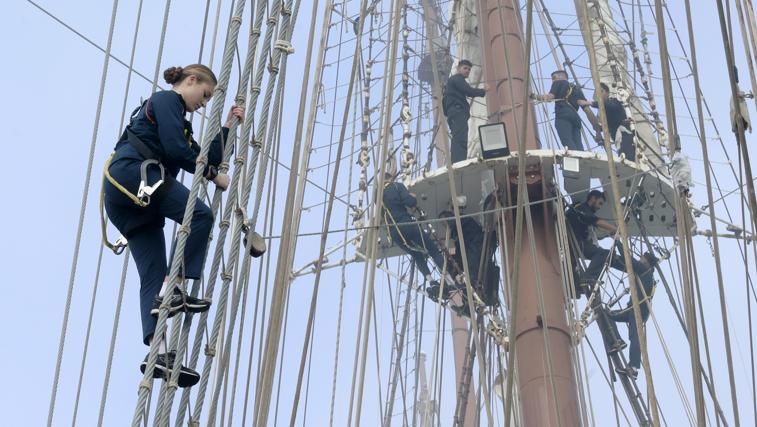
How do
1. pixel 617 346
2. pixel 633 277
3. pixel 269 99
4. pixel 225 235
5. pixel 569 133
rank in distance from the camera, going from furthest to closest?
pixel 617 346 → pixel 569 133 → pixel 633 277 → pixel 269 99 → pixel 225 235

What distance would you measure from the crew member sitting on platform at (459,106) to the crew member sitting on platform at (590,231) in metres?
0.97

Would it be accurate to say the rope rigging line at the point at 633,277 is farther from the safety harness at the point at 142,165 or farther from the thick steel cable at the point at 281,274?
the safety harness at the point at 142,165

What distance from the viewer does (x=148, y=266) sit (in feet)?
14.9

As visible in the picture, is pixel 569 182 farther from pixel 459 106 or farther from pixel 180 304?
pixel 180 304

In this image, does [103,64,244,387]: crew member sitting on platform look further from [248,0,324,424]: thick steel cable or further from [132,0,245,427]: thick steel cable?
[248,0,324,424]: thick steel cable

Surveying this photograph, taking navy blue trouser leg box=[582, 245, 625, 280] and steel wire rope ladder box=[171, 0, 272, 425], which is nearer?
steel wire rope ladder box=[171, 0, 272, 425]

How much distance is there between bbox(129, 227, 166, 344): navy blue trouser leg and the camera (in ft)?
14.6

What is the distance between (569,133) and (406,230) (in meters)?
1.45

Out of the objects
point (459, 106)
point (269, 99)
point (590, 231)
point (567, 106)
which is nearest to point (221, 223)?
point (269, 99)

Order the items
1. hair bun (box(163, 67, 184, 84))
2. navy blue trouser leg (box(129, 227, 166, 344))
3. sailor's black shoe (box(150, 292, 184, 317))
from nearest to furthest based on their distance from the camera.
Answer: sailor's black shoe (box(150, 292, 184, 317))
navy blue trouser leg (box(129, 227, 166, 344))
hair bun (box(163, 67, 184, 84))

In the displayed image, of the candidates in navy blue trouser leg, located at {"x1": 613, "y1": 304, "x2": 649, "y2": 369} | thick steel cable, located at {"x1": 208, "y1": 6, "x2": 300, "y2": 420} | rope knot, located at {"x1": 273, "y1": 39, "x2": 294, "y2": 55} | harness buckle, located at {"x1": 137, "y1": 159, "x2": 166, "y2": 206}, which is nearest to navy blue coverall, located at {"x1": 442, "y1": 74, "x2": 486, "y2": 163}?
navy blue trouser leg, located at {"x1": 613, "y1": 304, "x2": 649, "y2": 369}

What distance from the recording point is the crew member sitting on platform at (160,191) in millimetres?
4430

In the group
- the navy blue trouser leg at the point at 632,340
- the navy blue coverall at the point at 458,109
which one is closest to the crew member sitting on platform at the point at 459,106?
the navy blue coverall at the point at 458,109

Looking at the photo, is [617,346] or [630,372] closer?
[630,372]
